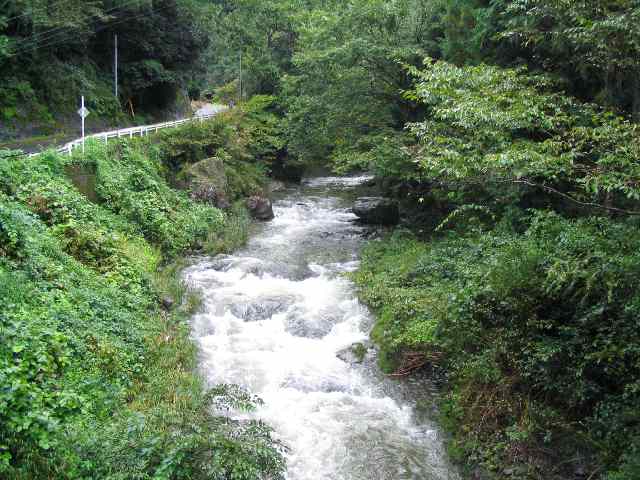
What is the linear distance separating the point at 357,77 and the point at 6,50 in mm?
15502

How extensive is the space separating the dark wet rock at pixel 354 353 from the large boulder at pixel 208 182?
1183 cm

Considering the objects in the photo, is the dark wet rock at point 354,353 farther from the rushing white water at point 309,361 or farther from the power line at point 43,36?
the power line at point 43,36

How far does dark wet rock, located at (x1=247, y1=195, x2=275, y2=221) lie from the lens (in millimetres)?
22906

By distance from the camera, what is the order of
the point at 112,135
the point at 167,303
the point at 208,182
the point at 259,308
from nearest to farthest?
the point at 167,303, the point at 259,308, the point at 112,135, the point at 208,182

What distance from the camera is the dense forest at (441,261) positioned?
6891 millimetres

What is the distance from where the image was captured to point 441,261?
13.5m

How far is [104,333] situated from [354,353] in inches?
203

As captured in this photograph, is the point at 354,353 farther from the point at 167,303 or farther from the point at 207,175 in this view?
the point at 207,175

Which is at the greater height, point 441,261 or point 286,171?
point 441,261

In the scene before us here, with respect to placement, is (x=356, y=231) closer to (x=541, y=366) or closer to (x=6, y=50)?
(x=541, y=366)

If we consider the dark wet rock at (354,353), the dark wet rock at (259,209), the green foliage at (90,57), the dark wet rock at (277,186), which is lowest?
the dark wet rock at (277,186)

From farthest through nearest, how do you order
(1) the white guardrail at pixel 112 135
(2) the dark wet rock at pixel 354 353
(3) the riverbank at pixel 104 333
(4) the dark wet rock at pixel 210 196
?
(4) the dark wet rock at pixel 210 196
(1) the white guardrail at pixel 112 135
(2) the dark wet rock at pixel 354 353
(3) the riverbank at pixel 104 333

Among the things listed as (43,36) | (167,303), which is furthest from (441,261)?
(43,36)

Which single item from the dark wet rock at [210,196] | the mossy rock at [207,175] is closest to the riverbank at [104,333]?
the dark wet rock at [210,196]
